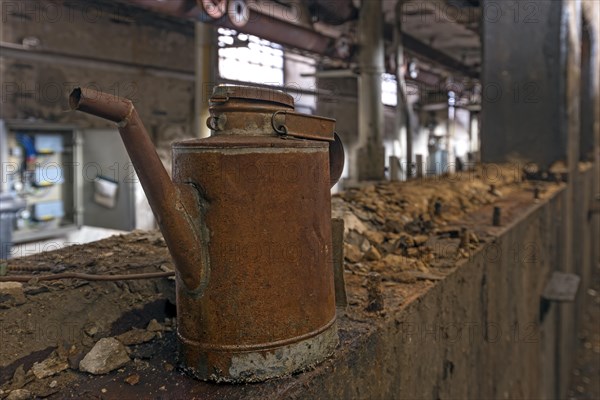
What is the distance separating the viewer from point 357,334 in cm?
134

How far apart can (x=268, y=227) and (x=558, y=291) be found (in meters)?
3.65

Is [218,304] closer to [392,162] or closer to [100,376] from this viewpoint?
[100,376]

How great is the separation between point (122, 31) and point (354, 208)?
5527mm

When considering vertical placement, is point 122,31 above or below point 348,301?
above

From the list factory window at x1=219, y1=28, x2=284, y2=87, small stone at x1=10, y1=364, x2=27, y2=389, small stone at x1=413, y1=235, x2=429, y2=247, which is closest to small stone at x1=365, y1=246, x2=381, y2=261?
small stone at x1=413, y1=235, x2=429, y2=247

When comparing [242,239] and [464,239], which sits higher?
[242,239]

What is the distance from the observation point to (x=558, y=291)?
3998 millimetres

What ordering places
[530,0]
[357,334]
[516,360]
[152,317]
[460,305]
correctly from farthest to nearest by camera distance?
[530,0]
[516,360]
[460,305]
[152,317]
[357,334]

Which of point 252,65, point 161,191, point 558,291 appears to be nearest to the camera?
point 161,191

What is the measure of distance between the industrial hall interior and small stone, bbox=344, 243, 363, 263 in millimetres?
30

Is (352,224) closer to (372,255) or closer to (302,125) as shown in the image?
(372,255)

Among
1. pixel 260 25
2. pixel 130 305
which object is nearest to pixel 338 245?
pixel 130 305

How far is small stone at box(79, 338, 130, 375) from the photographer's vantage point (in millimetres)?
1198

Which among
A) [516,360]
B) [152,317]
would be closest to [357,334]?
[152,317]
